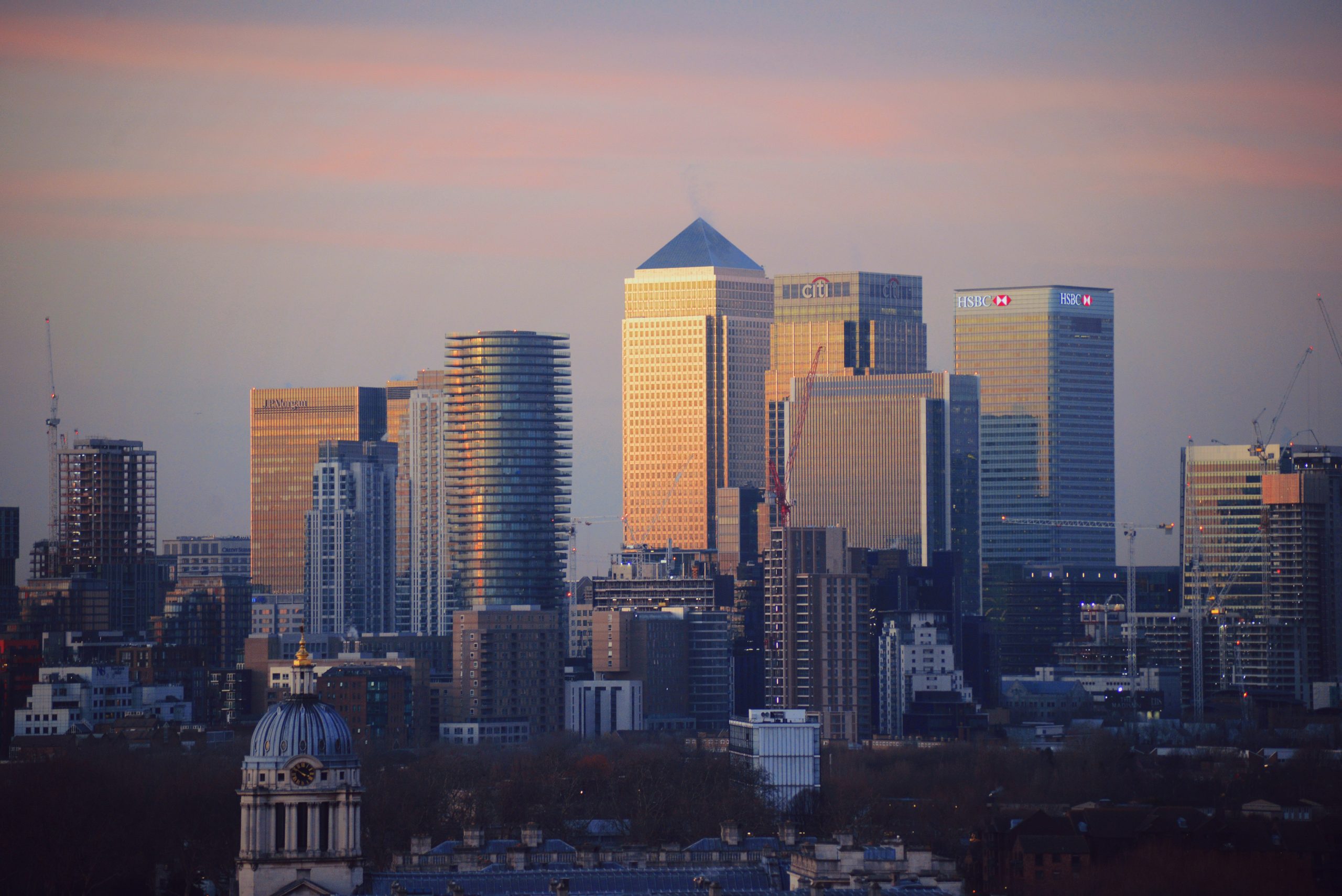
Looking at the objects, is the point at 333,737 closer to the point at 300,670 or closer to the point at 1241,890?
the point at 300,670

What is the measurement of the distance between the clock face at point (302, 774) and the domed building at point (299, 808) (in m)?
0.02

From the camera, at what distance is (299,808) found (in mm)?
105500

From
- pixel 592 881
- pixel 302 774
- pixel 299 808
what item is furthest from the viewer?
pixel 592 881


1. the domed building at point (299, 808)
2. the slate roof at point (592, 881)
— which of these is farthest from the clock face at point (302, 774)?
the slate roof at point (592, 881)

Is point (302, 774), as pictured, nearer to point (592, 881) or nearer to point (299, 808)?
point (299, 808)

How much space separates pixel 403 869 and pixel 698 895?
16631 mm

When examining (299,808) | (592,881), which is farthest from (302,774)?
(592,881)

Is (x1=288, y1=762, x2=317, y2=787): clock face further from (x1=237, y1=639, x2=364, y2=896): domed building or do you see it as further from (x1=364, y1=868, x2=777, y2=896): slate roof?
(x1=364, y1=868, x2=777, y2=896): slate roof

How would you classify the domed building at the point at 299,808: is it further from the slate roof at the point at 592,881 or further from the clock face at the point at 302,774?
the slate roof at the point at 592,881

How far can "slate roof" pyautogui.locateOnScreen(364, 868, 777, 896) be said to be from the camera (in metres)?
108

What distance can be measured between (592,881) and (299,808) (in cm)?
1154

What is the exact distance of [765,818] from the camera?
18288 centimetres

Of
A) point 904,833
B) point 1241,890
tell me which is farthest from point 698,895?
point 904,833

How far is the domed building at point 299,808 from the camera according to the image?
344ft
